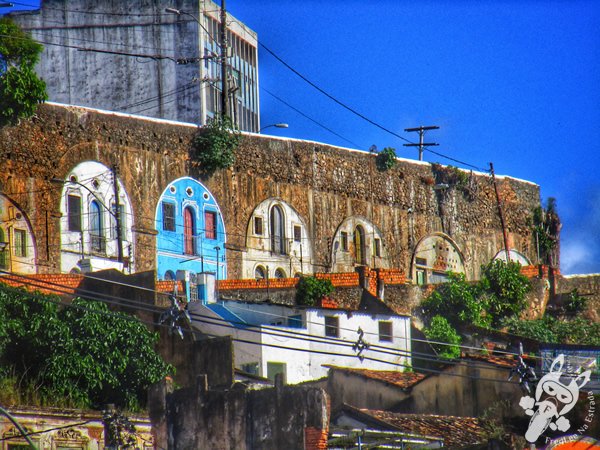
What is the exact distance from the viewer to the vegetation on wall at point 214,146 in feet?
182

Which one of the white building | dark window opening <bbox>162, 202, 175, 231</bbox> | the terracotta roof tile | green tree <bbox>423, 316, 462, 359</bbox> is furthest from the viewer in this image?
dark window opening <bbox>162, 202, 175, 231</bbox>

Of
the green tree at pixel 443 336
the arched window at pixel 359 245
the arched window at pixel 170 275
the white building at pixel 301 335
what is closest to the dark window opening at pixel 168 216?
the arched window at pixel 170 275

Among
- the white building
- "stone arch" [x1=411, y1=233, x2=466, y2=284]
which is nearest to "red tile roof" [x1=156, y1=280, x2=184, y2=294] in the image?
the white building

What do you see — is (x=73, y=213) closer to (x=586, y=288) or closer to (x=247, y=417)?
(x=247, y=417)

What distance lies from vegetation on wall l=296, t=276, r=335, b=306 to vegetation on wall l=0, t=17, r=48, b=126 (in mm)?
9448

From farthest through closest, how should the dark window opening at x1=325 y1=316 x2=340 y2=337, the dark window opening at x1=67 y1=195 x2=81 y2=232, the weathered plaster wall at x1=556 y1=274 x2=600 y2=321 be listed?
the weathered plaster wall at x1=556 y1=274 x2=600 y2=321 < the dark window opening at x1=67 y1=195 x2=81 y2=232 < the dark window opening at x1=325 y1=316 x2=340 y2=337

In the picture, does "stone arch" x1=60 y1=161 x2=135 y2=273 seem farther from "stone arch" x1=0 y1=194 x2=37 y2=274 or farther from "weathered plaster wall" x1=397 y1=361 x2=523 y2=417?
"weathered plaster wall" x1=397 y1=361 x2=523 y2=417

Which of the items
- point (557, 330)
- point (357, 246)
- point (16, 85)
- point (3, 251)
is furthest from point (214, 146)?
point (557, 330)

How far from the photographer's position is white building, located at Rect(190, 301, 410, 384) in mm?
43875

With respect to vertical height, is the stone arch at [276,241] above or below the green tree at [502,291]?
above

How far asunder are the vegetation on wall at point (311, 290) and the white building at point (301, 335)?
278cm

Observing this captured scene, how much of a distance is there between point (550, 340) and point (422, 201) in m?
13.6

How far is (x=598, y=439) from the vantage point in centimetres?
3419

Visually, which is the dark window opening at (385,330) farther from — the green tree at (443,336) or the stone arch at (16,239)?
the stone arch at (16,239)
